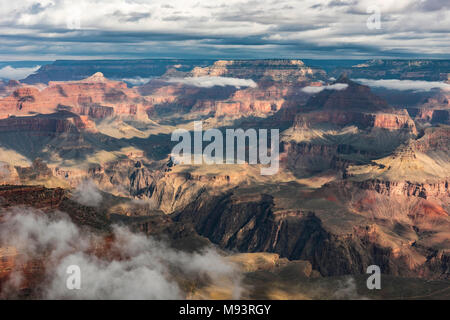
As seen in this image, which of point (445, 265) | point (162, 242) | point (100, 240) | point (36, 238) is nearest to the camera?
point (36, 238)

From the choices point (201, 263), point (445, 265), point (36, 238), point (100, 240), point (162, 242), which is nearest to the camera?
point (36, 238)

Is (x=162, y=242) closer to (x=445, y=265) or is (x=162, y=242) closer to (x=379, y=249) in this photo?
(x=379, y=249)

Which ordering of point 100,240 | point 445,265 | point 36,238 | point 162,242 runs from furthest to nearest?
1. point 445,265
2. point 162,242
3. point 100,240
4. point 36,238

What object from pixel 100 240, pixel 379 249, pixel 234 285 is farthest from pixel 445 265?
pixel 100 240
